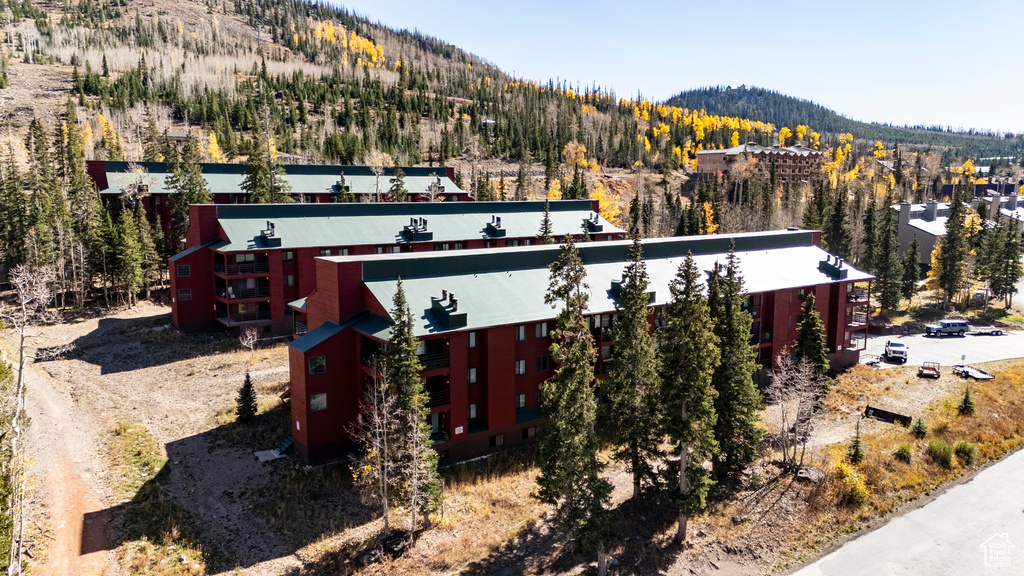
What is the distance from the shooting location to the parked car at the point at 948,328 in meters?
69.6

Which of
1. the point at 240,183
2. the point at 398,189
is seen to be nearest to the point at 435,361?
the point at 398,189

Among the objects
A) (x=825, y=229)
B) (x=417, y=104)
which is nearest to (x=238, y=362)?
(x=825, y=229)

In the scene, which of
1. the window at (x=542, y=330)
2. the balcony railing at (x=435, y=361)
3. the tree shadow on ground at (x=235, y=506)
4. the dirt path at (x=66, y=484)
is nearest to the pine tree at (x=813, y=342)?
the window at (x=542, y=330)

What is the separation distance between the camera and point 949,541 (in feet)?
102

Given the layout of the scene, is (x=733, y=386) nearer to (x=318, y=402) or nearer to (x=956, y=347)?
(x=318, y=402)

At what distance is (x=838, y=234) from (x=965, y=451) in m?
57.9

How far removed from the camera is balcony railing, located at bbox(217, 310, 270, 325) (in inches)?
2168

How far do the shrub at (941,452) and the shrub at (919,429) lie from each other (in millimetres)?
1658

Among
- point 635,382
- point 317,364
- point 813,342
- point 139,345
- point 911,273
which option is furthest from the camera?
point 911,273

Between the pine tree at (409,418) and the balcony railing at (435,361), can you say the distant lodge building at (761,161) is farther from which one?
the pine tree at (409,418)

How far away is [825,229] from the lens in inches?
3639

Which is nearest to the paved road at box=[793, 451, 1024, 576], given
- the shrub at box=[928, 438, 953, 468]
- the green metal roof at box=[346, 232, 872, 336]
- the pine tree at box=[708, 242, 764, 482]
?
the shrub at box=[928, 438, 953, 468]

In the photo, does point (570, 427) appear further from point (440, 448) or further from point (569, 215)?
point (569, 215)

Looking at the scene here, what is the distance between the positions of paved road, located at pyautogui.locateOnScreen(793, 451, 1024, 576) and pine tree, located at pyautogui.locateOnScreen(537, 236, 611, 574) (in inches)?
440
